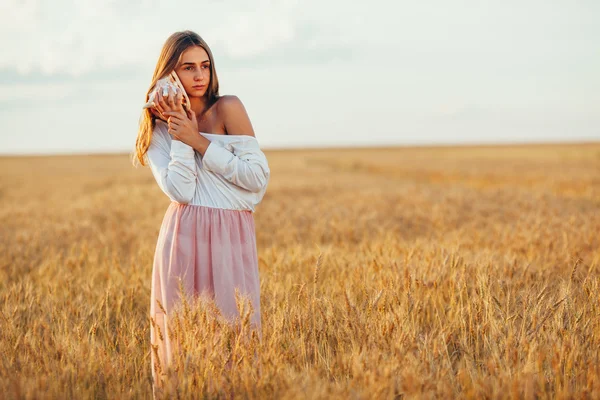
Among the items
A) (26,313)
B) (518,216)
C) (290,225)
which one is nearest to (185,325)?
(26,313)

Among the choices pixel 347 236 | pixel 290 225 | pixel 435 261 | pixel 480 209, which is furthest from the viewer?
pixel 480 209

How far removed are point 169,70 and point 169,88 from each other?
0.15 metres

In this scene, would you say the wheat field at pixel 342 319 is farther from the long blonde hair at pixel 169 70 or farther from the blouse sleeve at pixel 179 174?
the long blonde hair at pixel 169 70

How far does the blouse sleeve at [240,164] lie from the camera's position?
2393 mm

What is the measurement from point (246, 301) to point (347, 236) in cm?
481

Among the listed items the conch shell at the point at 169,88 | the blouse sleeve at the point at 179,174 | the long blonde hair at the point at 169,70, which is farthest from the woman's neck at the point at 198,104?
the blouse sleeve at the point at 179,174

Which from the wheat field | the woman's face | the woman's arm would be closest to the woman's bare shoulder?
the woman's arm

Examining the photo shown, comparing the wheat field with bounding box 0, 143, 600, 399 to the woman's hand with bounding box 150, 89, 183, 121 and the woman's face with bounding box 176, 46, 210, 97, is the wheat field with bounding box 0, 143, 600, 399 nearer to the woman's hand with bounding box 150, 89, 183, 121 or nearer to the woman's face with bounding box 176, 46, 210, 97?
the woman's hand with bounding box 150, 89, 183, 121

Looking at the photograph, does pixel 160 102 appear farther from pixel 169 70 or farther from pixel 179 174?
pixel 179 174

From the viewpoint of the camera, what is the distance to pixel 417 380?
6.23ft

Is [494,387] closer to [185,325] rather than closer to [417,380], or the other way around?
[417,380]

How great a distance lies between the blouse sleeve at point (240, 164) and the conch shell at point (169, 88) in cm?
24

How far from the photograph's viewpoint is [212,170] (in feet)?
7.96

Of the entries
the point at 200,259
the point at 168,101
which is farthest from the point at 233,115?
the point at 200,259
